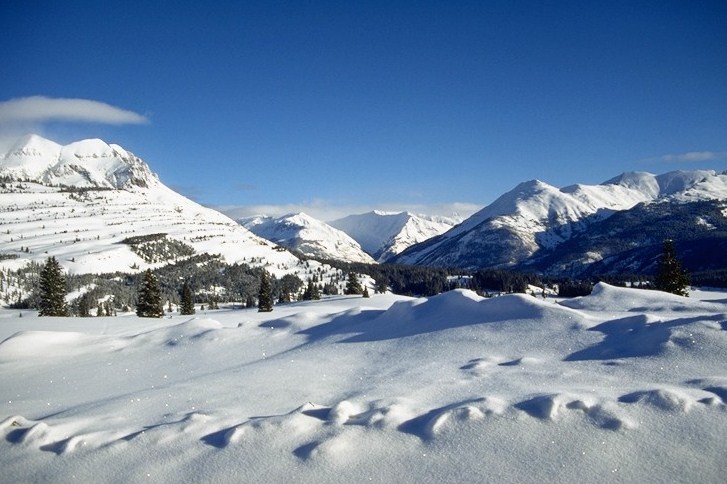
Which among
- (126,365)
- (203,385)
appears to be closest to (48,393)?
(126,365)

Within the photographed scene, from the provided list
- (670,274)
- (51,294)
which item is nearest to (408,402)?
(670,274)

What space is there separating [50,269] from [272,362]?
53.4 m

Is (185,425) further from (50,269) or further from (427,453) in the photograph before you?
(50,269)

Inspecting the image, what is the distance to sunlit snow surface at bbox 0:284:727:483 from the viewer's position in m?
7.03

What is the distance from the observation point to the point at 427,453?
23.9 ft

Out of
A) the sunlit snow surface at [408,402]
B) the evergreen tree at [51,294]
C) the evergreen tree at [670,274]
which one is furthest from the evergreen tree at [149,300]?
the evergreen tree at [670,274]

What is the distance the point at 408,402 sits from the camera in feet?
30.1

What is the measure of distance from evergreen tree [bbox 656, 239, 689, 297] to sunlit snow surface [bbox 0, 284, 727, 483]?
105ft

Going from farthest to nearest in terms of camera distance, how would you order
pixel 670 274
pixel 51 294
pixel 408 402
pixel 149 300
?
pixel 149 300, pixel 51 294, pixel 670 274, pixel 408 402

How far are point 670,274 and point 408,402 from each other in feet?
148

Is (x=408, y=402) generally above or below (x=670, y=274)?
above

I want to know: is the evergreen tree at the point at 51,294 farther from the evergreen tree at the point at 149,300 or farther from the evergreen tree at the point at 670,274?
the evergreen tree at the point at 670,274

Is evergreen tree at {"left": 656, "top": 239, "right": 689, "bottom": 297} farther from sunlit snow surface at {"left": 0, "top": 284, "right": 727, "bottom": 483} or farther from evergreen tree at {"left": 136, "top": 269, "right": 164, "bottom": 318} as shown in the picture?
evergreen tree at {"left": 136, "top": 269, "right": 164, "bottom": 318}

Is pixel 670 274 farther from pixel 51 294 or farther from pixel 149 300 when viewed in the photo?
pixel 51 294
